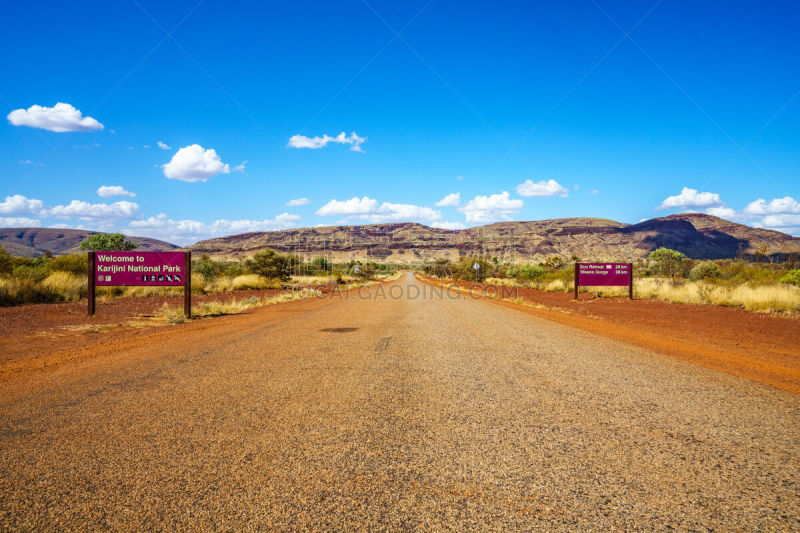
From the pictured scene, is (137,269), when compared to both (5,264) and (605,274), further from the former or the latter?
(605,274)

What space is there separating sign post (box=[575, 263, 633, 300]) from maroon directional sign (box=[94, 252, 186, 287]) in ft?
64.7

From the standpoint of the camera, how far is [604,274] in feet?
79.5

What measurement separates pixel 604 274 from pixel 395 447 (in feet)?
76.5

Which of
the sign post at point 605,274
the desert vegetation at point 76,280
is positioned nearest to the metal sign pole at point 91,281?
the desert vegetation at point 76,280

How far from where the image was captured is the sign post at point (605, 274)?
23.9 meters

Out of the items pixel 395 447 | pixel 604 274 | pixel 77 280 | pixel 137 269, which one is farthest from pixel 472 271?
pixel 395 447

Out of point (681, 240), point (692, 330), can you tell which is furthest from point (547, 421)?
point (681, 240)

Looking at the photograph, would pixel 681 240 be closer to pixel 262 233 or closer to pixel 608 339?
pixel 608 339

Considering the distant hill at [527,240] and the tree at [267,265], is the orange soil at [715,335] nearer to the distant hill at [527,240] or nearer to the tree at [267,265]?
the tree at [267,265]

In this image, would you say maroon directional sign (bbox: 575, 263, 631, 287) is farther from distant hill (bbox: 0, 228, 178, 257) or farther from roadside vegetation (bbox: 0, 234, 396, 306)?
distant hill (bbox: 0, 228, 178, 257)

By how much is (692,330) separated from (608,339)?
3.99 metres

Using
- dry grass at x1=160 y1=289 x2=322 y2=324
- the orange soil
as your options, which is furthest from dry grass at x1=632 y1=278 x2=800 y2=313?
dry grass at x1=160 y1=289 x2=322 y2=324

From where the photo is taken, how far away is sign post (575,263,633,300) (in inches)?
941

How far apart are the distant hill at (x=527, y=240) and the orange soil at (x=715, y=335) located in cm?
6405
